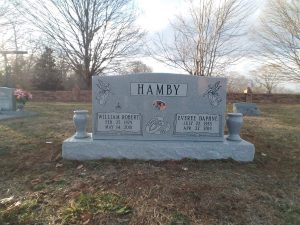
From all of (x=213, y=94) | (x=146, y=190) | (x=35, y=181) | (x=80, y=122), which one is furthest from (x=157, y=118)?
(x=35, y=181)

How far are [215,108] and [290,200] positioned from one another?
1.86 metres

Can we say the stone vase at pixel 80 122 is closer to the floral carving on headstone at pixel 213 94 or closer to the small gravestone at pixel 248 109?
the floral carving on headstone at pixel 213 94

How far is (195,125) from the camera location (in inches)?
179

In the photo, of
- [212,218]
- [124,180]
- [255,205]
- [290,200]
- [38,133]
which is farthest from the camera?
[38,133]

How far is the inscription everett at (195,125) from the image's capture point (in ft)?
14.9

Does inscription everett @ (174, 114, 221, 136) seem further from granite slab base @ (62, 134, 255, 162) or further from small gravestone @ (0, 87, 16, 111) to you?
small gravestone @ (0, 87, 16, 111)

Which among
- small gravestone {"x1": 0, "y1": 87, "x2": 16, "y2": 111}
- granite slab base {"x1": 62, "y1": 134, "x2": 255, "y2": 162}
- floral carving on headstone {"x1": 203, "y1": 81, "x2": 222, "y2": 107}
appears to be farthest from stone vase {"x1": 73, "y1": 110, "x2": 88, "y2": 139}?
small gravestone {"x1": 0, "y1": 87, "x2": 16, "y2": 111}

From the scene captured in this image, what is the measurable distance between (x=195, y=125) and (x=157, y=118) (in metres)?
0.64

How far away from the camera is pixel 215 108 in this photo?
458cm

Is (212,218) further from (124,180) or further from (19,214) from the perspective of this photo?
(19,214)

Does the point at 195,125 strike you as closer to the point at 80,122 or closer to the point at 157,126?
the point at 157,126

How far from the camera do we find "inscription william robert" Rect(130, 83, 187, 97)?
175 inches

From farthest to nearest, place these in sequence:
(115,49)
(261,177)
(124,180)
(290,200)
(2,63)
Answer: (2,63) < (115,49) < (261,177) < (124,180) < (290,200)

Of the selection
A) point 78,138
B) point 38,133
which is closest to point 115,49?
point 38,133
